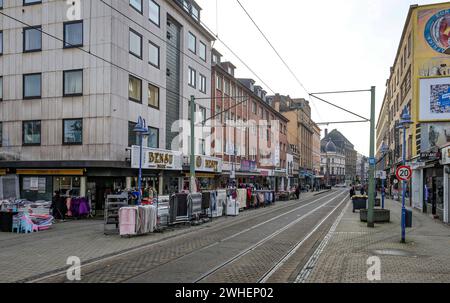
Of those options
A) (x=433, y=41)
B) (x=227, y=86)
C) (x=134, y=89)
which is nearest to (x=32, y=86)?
(x=134, y=89)

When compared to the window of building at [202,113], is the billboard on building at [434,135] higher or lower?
lower

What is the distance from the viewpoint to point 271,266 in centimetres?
1004

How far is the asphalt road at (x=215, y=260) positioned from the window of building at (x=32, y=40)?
15046mm

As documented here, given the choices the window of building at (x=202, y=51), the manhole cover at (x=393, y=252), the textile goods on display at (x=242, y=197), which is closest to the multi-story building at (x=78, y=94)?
the textile goods on display at (x=242, y=197)

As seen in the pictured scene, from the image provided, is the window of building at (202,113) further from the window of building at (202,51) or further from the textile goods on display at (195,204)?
the textile goods on display at (195,204)

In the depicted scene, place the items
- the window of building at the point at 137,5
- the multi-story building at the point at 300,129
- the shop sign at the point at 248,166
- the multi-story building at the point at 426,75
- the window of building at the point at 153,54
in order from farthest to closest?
the multi-story building at the point at 300,129
the shop sign at the point at 248,166
the window of building at the point at 153,54
the multi-story building at the point at 426,75
the window of building at the point at 137,5

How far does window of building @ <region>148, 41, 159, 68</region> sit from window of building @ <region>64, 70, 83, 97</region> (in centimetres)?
470

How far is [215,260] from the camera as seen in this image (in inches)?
423

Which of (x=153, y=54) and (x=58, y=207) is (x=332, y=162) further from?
(x=58, y=207)

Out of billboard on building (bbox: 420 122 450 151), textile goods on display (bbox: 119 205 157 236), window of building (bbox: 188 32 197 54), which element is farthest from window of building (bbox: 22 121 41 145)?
billboard on building (bbox: 420 122 450 151)

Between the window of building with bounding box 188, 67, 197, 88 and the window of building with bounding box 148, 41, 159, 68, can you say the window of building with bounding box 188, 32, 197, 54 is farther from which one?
the window of building with bounding box 148, 41, 159, 68

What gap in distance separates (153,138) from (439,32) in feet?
70.9

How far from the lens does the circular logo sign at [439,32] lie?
3006 cm
